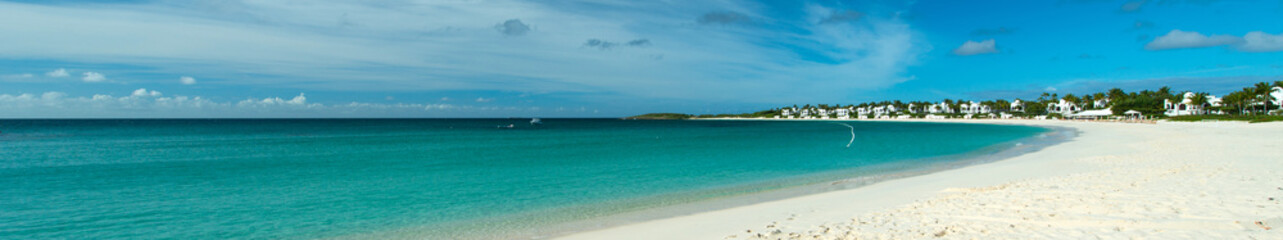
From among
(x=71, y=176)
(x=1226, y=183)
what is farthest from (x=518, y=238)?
(x=71, y=176)

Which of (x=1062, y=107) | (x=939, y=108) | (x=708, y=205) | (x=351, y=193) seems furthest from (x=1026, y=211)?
(x=939, y=108)

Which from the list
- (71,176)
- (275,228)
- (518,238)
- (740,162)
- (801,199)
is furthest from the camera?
(740,162)

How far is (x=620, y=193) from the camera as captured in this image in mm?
15070

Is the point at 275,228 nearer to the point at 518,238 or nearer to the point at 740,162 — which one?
the point at 518,238

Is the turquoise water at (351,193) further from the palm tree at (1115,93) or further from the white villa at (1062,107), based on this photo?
the white villa at (1062,107)

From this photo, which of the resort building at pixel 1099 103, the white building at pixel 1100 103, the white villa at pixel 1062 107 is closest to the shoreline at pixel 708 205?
the resort building at pixel 1099 103

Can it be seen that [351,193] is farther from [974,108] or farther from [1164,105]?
[974,108]

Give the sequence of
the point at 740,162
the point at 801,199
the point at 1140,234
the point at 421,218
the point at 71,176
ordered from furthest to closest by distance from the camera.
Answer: the point at 740,162, the point at 71,176, the point at 801,199, the point at 421,218, the point at 1140,234

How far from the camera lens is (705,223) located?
9.86 metres

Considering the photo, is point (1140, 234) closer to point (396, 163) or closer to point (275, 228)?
point (275, 228)

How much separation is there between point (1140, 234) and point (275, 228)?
13.8m

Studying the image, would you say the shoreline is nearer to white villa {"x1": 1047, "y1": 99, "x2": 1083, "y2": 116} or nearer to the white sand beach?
the white sand beach

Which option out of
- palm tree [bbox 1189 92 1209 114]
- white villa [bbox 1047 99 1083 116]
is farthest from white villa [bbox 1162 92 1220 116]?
white villa [bbox 1047 99 1083 116]

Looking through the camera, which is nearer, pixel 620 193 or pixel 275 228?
pixel 275 228
